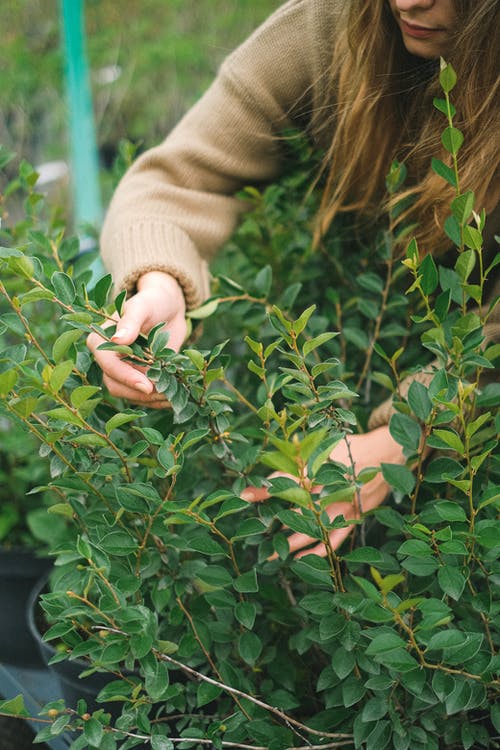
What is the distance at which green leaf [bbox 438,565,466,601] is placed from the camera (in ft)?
2.69

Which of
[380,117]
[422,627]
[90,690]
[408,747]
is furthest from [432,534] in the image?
[380,117]

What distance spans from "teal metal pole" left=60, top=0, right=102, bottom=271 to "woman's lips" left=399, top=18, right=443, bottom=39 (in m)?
2.22

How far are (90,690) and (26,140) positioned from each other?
395 cm

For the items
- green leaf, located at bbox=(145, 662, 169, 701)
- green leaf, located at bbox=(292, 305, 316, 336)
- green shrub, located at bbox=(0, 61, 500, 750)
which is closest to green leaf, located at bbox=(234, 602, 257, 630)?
green shrub, located at bbox=(0, 61, 500, 750)

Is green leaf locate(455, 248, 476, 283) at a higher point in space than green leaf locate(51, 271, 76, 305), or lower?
lower

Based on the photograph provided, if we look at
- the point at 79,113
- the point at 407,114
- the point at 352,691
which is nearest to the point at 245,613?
the point at 352,691

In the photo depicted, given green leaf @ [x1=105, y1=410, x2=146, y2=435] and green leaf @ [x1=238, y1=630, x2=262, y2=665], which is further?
green leaf @ [x1=238, y1=630, x2=262, y2=665]

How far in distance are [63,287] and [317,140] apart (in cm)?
73

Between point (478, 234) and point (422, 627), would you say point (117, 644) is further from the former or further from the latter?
point (478, 234)

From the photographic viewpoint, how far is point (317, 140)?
56.9 inches

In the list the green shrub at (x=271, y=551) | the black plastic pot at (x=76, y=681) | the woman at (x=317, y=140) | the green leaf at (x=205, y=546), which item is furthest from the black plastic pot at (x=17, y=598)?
the green leaf at (x=205, y=546)

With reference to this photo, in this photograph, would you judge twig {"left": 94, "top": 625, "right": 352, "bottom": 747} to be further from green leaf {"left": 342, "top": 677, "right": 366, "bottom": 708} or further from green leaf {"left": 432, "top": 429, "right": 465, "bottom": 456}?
green leaf {"left": 432, "top": 429, "right": 465, "bottom": 456}

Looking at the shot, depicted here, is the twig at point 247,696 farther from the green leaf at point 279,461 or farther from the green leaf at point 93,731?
the green leaf at point 279,461

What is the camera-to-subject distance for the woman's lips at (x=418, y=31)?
112cm
